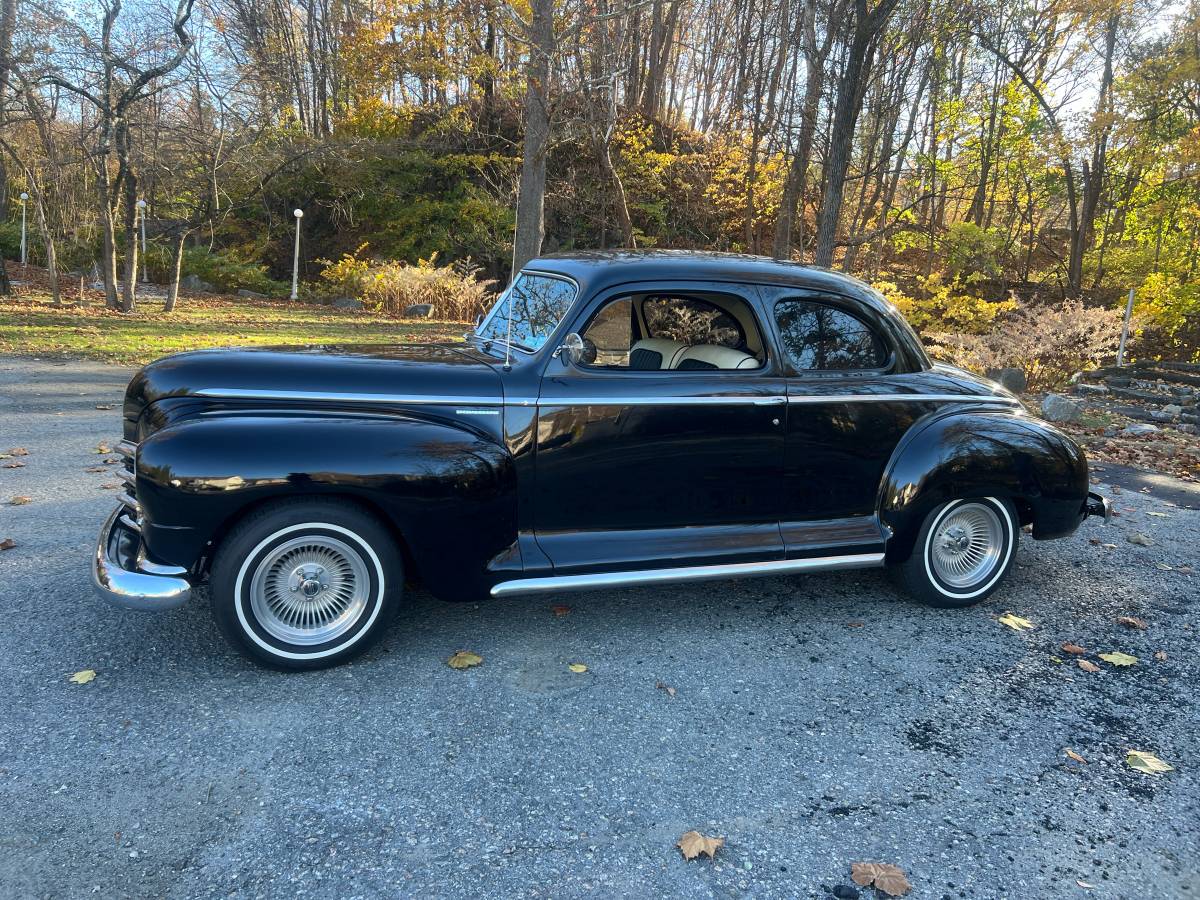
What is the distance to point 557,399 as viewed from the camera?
373 cm

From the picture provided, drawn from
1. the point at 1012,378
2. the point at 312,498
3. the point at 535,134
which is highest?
the point at 535,134

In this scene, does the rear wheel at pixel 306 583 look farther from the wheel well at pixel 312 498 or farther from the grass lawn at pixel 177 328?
the grass lawn at pixel 177 328

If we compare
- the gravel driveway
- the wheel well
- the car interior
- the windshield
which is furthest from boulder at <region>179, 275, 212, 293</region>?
the wheel well

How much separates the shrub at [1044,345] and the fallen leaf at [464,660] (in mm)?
11511

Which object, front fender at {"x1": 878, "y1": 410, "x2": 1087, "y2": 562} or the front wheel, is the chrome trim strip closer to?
front fender at {"x1": 878, "y1": 410, "x2": 1087, "y2": 562}

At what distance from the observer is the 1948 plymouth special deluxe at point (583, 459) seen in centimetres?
333

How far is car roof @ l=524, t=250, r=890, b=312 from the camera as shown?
403cm

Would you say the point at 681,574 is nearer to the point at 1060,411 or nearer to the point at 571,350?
the point at 571,350

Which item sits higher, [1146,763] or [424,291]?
[424,291]

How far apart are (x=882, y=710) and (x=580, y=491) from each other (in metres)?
1.65

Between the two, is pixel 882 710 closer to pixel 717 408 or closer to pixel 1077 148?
pixel 717 408

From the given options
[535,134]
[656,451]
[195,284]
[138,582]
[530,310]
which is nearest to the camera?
[138,582]

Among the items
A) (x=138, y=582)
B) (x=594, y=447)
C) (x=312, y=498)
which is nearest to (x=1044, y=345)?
(x=594, y=447)

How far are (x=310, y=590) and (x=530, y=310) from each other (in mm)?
1800
